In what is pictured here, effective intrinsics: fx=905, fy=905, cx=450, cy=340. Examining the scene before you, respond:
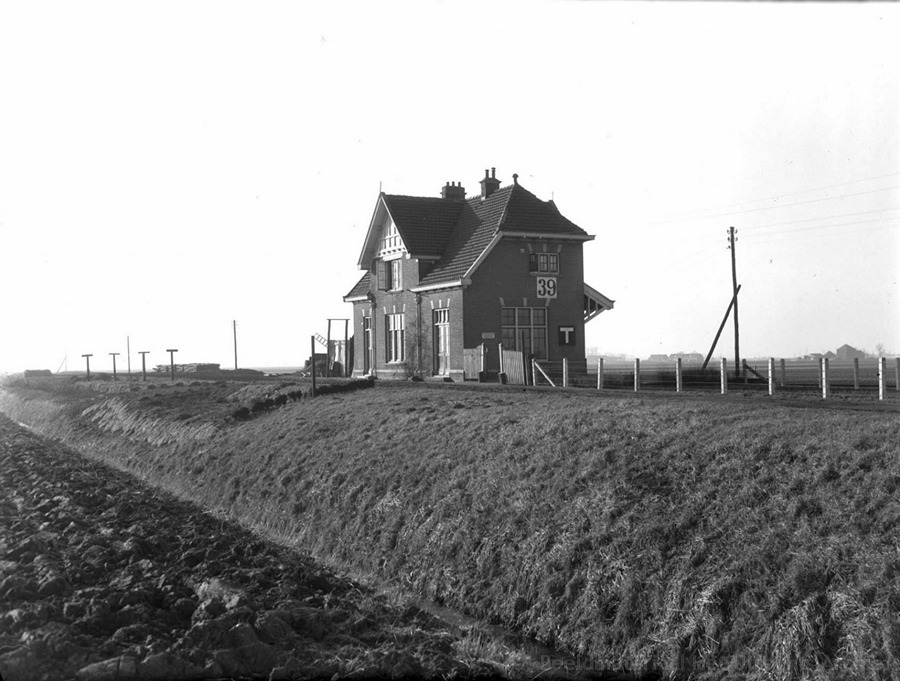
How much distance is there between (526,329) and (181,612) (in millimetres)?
30641

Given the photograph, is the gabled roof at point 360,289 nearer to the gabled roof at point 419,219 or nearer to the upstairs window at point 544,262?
the gabled roof at point 419,219

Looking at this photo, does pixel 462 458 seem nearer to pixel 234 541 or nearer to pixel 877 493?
pixel 234 541

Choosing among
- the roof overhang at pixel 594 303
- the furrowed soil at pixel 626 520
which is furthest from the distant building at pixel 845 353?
the furrowed soil at pixel 626 520

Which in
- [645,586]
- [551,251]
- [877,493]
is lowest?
[645,586]

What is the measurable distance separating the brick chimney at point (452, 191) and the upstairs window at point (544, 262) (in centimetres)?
862

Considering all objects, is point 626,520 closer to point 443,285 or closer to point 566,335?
point 443,285

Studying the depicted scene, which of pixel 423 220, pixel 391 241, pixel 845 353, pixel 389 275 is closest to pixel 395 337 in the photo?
pixel 389 275

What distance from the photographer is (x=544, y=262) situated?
39.8m

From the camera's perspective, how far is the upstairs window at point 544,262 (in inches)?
1554

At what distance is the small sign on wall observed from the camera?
40.0 m

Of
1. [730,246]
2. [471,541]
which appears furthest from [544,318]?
[471,541]

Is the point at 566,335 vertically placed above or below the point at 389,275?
below

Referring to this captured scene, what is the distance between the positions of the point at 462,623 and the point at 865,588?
4706 mm

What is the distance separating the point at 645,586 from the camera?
9594 mm
